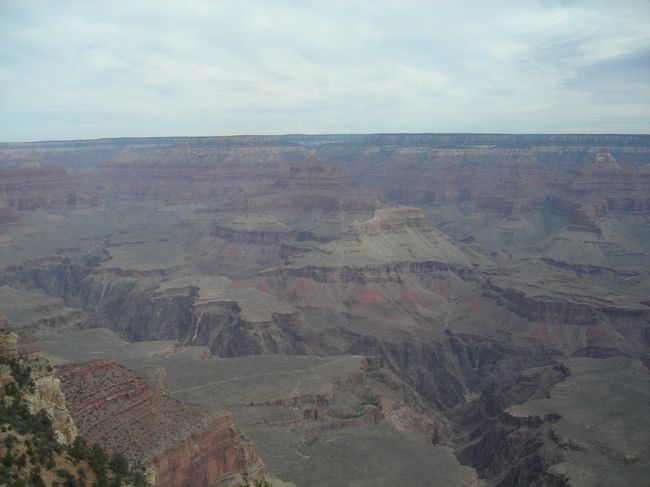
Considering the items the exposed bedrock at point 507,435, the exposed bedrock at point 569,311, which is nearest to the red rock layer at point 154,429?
the exposed bedrock at point 507,435

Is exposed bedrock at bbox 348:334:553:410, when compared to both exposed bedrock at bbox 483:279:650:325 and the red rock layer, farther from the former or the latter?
the red rock layer

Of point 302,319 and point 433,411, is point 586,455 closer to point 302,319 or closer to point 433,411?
point 433,411

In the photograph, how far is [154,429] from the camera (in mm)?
47188

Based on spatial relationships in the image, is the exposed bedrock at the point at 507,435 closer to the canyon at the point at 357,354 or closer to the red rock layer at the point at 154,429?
the canyon at the point at 357,354

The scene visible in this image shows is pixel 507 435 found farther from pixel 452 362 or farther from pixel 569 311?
pixel 569 311

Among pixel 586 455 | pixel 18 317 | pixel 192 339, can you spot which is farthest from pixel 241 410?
pixel 18 317

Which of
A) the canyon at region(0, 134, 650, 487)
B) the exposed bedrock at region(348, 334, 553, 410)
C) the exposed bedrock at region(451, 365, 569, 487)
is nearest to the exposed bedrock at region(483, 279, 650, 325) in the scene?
the canyon at region(0, 134, 650, 487)

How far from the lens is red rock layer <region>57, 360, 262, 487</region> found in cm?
4472

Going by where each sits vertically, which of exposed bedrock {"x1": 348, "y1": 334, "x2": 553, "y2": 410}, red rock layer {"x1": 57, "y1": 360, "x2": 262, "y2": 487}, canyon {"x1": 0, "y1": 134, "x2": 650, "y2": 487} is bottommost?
exposed bedrock {"x1": 348, "y1": 334, "x2": 553, "y2": 410}

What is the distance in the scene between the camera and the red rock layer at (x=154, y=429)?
147 ft

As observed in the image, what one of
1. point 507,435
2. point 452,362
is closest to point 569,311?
point 452,362

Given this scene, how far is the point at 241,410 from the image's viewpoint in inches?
2970

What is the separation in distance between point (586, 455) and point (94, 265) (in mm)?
150033

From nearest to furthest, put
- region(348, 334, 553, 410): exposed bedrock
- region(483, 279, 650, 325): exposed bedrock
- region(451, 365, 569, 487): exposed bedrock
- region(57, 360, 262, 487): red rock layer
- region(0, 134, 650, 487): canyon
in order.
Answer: region(57, 360, 262, 487): red rock layer, region(0, 134, 650, 487): canyon, region(451, 365, 569, 487): exposed bedrock, region(348, 334, 553, 410): exposed bedrock, region(483, 279, 650, 325): exposed bedrock
